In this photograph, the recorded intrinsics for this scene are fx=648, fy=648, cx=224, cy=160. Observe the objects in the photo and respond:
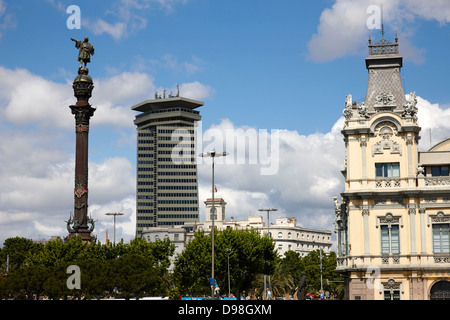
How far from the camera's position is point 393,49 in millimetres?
71250

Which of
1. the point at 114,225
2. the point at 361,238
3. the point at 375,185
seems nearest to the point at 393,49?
the point at 375,185

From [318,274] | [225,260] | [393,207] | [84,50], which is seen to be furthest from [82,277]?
[318,274]

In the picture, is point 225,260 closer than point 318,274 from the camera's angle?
Yes

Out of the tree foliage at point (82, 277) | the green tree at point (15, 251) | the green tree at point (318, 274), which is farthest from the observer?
the green tree at point (318, 274)

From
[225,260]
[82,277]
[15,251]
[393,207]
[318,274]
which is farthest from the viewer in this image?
[318,274]

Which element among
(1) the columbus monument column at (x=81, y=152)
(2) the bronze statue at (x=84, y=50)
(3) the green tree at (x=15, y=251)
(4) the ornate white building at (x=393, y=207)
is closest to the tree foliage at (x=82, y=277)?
(1) the columbus monument column at (x=81, y=152)

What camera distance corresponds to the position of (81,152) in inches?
4065

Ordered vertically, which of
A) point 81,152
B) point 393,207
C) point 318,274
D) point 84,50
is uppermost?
point 84,50

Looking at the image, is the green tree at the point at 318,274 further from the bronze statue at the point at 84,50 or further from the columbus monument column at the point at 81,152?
the bronze statue at the point at 84,50

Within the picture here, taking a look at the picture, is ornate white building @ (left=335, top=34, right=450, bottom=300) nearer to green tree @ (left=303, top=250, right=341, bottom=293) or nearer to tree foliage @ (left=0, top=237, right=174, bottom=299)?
tree foliage @ (left=0, top=237, right=174, bottom=299)

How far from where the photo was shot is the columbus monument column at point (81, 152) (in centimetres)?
10144

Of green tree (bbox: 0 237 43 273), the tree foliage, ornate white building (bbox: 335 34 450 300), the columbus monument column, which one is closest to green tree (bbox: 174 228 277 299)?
the tree foliage

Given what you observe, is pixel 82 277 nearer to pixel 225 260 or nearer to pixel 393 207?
pixel 225 260

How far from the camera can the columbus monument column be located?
101438 mm
